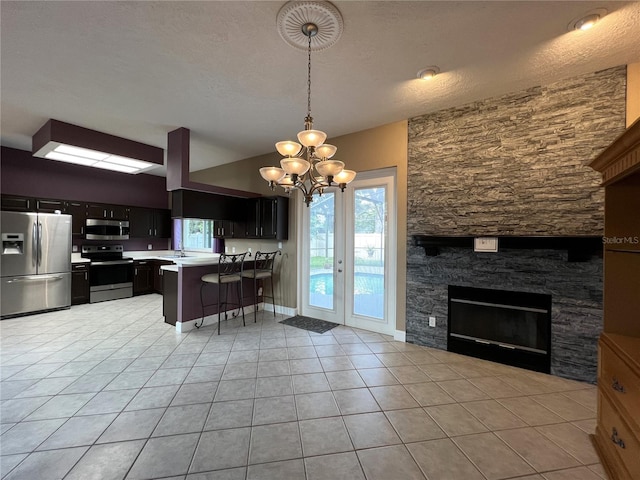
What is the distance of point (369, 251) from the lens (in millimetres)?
3949

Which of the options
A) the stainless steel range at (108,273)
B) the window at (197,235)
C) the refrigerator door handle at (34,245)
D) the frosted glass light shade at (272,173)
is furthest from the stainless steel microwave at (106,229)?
the frosted glass light shade at (272,173)

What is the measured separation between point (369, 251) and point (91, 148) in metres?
4.34

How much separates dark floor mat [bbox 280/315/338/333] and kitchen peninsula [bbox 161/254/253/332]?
123cm

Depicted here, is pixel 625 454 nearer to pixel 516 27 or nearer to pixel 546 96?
pixel 516 27

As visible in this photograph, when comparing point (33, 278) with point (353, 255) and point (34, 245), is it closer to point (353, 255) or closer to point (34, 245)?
point (34, 245)

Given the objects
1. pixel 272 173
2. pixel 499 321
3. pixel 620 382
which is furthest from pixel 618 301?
pixel 272 173

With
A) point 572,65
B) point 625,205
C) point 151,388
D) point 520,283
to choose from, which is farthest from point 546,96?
point 151,388

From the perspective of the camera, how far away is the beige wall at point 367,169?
11.8ft

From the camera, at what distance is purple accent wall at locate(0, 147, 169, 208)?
486 centimetres

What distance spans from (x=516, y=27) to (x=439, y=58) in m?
0.54

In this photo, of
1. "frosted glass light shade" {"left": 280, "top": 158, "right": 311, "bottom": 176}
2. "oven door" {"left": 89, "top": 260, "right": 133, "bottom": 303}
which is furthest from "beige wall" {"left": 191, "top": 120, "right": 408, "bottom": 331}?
"oven door" {"left": 89, "top": 260, "right": 133, "bottom": 303}

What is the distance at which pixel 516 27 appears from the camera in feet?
6.53

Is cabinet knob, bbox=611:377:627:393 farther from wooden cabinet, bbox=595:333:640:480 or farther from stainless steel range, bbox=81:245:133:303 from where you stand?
stainless steel range, bbox=81:245:133:303

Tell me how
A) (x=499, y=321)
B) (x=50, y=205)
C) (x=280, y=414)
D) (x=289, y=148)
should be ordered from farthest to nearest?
(x=50, y=205), (x=499, y=321), (x=289, y=148), (x=280, y=414)
